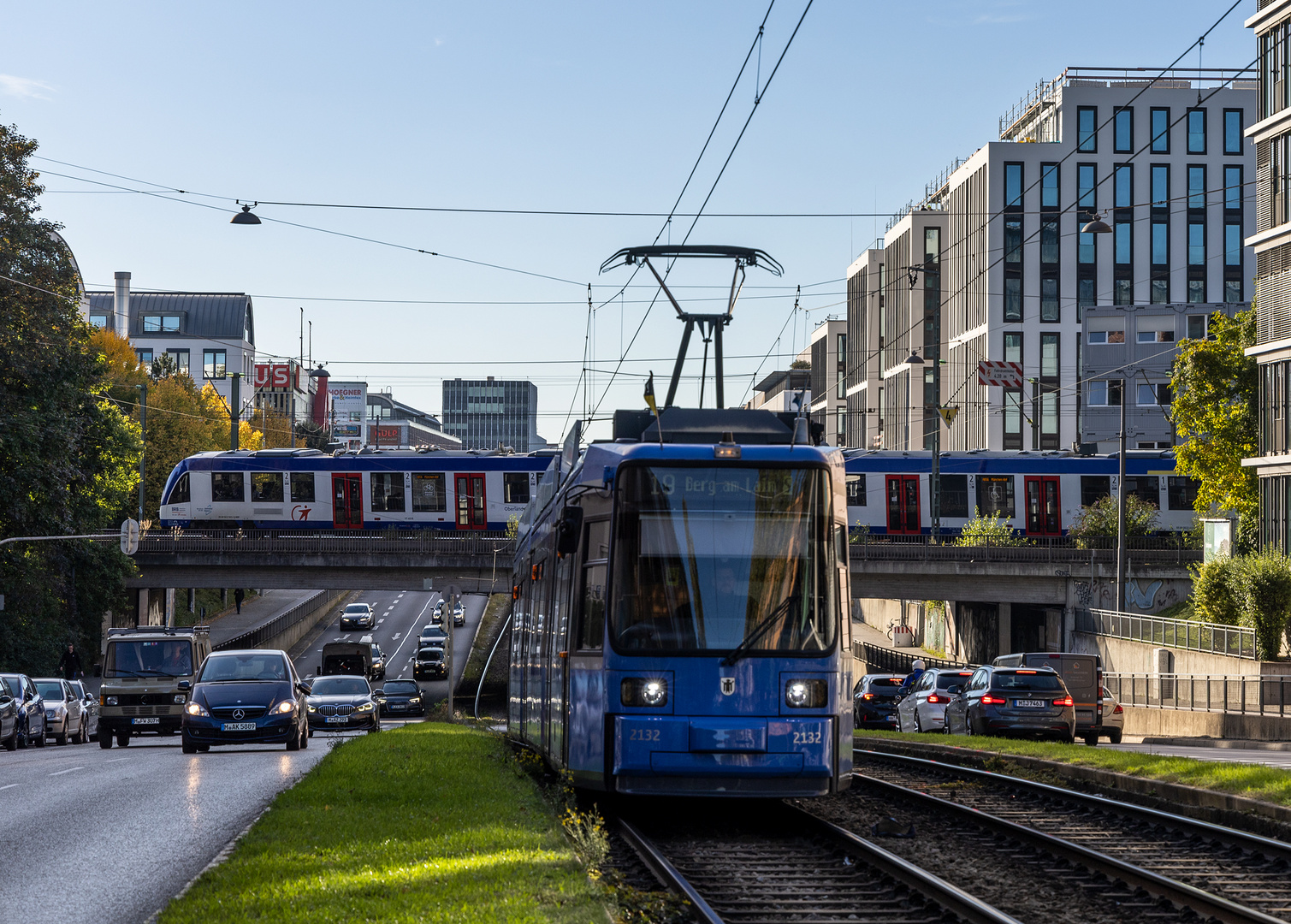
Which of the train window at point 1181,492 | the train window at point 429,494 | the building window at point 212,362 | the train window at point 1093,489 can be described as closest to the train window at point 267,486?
the train window at point 429,494

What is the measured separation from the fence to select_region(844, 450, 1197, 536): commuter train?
25.2 meters

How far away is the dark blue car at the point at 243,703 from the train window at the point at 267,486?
109ft

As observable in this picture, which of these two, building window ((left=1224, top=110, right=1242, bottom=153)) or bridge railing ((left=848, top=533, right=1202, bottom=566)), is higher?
building window ((left=1224, top=110, right=1242, bottom=153))

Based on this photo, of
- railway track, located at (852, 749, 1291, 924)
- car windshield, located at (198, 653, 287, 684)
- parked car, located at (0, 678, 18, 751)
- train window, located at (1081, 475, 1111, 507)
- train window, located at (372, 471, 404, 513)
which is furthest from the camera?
train window, located at (372, 471, 404, 513)

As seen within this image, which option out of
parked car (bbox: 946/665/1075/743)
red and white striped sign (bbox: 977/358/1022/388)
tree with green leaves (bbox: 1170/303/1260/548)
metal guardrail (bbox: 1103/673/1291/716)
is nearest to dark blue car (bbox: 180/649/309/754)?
parked car (bbox: 946/665/1075/743)

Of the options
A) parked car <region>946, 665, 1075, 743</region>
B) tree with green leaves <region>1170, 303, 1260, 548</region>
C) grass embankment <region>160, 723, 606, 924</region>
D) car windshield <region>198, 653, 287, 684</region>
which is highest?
tree with green leaves <region>1170, 303, 1260, 548</region>

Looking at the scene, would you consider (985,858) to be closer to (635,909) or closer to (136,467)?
(635,909)

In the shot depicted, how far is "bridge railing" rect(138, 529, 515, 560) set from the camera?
5588 cm

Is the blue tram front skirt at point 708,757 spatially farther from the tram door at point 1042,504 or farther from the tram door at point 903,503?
the tram door at point 1042,504

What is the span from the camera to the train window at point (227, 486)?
56.8 meters

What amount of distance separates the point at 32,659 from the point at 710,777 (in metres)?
44.1

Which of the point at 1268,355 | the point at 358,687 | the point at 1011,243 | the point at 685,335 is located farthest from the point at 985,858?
the point at 1011,243

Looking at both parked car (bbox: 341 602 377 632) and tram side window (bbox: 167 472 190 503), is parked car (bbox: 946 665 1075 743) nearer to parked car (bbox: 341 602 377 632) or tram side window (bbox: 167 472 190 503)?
tram side window (bbox: 167 472 190 503)

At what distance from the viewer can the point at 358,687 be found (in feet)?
112
